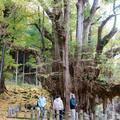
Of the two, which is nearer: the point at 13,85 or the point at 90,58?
the point at 90,58

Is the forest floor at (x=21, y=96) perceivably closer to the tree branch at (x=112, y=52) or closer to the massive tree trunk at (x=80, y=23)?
the massive tree trunk at (x=80, y=23)

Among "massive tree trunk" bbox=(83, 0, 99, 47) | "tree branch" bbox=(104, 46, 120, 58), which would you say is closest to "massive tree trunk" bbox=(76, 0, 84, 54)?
"massive tree trunk" bbox=(83, 0, 99, 47)

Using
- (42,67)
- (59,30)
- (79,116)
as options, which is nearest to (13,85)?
(42,67)

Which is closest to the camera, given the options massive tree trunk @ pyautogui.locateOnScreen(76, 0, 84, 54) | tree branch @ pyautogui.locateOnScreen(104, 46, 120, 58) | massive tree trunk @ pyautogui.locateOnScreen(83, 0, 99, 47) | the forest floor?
tree branch @ pyautogui.locateOnScreen(104, 46, 120, 58)

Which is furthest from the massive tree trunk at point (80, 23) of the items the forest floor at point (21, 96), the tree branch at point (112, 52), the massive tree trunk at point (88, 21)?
the forest floor at point (21, 96)

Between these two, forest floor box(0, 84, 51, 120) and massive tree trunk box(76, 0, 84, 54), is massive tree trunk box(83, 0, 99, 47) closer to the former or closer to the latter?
massive tree trunk box(76, 0, 84, 54)

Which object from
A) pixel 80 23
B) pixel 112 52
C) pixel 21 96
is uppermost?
pixel 80 23

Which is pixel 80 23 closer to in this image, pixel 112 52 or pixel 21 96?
pixel 112 52

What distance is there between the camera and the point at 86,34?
21109mm

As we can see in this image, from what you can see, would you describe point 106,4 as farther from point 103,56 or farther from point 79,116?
point 79,116

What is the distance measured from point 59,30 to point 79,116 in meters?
4.85

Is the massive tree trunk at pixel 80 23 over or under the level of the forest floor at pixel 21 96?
over

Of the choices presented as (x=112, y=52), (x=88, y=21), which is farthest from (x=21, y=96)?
(x=112, y=52)

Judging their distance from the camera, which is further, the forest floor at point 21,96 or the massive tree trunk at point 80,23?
the forest floor at point 21,96
